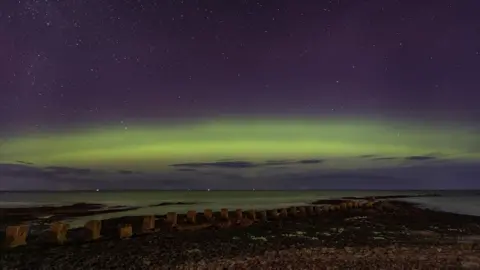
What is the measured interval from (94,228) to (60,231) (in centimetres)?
27

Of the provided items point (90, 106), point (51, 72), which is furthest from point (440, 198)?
point (51, 72)

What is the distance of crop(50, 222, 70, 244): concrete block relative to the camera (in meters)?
4.61

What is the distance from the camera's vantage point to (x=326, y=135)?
4.99 metres

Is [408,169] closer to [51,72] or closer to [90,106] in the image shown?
[90,106]

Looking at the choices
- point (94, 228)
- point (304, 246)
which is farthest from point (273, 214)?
point (94, 228)

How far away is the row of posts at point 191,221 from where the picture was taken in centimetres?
459

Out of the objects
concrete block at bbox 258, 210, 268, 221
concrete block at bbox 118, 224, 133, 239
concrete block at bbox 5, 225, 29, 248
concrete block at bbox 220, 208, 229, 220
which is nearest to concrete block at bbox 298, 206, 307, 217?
concrete block at bbox 258, 210, 268, 221

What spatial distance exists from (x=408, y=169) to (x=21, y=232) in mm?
3332

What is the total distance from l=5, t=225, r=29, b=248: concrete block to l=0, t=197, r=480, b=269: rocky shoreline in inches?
2.3

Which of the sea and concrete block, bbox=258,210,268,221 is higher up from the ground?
the sea

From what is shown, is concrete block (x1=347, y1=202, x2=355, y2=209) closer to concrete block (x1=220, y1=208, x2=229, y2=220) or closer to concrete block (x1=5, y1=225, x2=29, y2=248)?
concrete block (x1=220, y1=208, x2=229, y2=220)

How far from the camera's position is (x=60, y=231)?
15.2 feet

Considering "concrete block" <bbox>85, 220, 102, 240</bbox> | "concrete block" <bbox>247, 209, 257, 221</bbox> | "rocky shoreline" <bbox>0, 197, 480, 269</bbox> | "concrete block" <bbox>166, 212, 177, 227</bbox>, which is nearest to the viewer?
"rocky shoreline" <bbox>0, 197, 480, 269</bbox>

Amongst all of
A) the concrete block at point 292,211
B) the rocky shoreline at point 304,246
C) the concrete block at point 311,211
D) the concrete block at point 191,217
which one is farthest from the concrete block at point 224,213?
the concrete block at point 311,211
